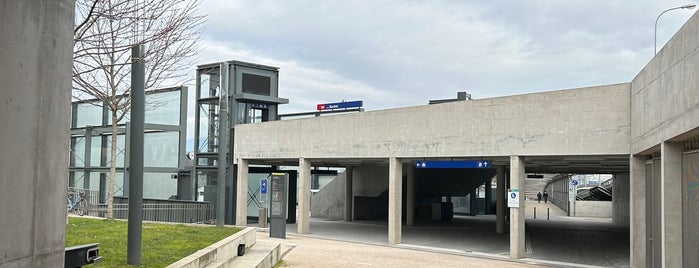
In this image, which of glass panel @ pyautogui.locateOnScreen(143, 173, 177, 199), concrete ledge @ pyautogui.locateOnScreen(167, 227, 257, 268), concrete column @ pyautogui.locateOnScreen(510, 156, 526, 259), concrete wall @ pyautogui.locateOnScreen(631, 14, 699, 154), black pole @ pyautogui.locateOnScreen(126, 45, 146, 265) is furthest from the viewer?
glass panel @ pyautogui.locateOnScreen(143, 173, 177, 199)

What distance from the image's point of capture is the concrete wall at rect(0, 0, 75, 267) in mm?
4234

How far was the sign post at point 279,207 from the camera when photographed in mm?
24469

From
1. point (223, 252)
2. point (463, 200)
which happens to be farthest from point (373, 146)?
point (463, 200)

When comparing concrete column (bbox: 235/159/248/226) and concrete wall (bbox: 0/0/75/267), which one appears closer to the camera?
concrete wall (bbox: 0/0/75/267)

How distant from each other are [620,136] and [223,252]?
36.1 ft

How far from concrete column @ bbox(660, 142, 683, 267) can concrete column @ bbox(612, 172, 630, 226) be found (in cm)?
2417

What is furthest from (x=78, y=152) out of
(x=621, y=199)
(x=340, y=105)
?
(x=621, y=199)

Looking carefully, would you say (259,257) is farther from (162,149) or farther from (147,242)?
(162,149)

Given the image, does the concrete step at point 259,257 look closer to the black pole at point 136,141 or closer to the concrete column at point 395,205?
the black pole at point 136,141

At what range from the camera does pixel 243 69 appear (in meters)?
32.7

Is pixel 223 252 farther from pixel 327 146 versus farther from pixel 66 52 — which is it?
pixel 327 146

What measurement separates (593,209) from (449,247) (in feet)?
99.6

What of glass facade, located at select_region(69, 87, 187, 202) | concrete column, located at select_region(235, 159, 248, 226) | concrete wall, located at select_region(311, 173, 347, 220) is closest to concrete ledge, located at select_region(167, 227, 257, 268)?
concrete column, located at select_region(235, 159, 248, 226)

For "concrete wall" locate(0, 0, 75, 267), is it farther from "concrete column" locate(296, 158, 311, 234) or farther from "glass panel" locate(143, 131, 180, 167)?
"glass panel" locate(143, 131, 180, 167)
